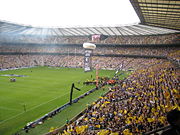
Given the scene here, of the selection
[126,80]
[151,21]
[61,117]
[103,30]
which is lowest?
[61,117]

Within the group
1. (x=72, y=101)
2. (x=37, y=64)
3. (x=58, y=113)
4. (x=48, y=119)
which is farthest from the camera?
(x=37, y=64)

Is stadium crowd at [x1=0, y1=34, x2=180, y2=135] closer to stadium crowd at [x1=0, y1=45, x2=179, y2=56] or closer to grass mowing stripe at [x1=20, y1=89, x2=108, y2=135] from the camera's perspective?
stadium crowd at [x1=0, y1=45, x2=179, y2=56]

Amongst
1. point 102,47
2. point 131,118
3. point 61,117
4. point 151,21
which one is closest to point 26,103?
point 61,117

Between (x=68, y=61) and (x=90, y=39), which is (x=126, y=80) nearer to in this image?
(x=68, y=61)

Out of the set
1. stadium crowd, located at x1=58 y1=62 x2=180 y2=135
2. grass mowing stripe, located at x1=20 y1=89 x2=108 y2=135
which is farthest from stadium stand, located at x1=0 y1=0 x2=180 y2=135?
stadium crowd, located at x1=58 y1=62 x2=180 y2=135

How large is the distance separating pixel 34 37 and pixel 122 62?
40872mm

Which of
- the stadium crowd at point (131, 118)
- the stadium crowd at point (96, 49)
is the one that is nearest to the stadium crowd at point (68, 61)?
the stadium crowd at point (96, 49)

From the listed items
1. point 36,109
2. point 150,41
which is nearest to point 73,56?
point 150,41

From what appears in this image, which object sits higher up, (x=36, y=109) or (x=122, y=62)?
(x=122, y=62)

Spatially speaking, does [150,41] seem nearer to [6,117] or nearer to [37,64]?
[37,64]

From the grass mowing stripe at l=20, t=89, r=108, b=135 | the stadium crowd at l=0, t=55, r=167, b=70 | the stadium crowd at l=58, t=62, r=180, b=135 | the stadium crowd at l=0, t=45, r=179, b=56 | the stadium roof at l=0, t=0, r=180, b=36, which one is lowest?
the grass mowing stripe at l=20, t=89, r=108, b=135

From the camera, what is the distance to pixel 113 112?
16.7m

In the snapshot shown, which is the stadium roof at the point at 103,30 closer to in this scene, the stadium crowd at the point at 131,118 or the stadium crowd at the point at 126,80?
the stadium crowd at the point at 126,80

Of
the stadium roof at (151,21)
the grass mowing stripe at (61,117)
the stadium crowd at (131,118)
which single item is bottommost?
the grass mowing stripe at (61,117)
